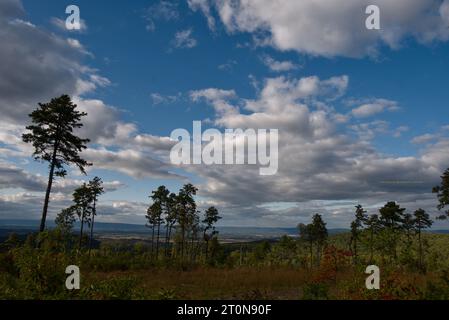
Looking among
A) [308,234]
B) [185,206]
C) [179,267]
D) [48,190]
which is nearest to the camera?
[48,190]

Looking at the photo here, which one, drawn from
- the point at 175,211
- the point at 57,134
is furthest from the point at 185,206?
the point at 57,134

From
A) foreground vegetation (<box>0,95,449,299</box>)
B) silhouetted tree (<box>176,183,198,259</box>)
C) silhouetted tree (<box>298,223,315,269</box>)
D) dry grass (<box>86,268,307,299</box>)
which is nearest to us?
foreground vegetation (<box>0,95,449,299</box>)

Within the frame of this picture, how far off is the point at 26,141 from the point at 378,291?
24.4 m

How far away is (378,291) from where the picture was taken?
9.02 metres

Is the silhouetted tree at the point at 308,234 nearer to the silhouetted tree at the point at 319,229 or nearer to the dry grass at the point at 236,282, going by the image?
the silhouetted tree at the point at 319,229

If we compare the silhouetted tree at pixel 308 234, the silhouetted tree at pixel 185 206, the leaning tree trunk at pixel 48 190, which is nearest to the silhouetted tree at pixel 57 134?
the leaning tree trunk at pixel 48 190

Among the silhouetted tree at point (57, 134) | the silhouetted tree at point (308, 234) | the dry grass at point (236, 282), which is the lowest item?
the dry grass at point (236, 282)

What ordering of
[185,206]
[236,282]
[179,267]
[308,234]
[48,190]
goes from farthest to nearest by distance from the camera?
[308,234], [185,206], [179,267], [48,190], [236,282]

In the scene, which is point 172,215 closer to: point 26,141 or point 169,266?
point 169,266

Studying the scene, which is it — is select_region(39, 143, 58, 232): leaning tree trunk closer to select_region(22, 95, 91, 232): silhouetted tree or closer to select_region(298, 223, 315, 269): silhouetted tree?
select_region(22, 95, 91, 232): silhouetted tree

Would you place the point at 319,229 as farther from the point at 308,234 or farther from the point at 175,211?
the point at 175,211

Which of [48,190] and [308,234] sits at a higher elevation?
[48,190]

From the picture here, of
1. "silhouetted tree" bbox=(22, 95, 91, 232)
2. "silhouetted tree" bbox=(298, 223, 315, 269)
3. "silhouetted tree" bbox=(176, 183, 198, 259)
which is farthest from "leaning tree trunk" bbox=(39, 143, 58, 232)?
"silhouetted tree" bbox=(298, 223, 315, 269)
